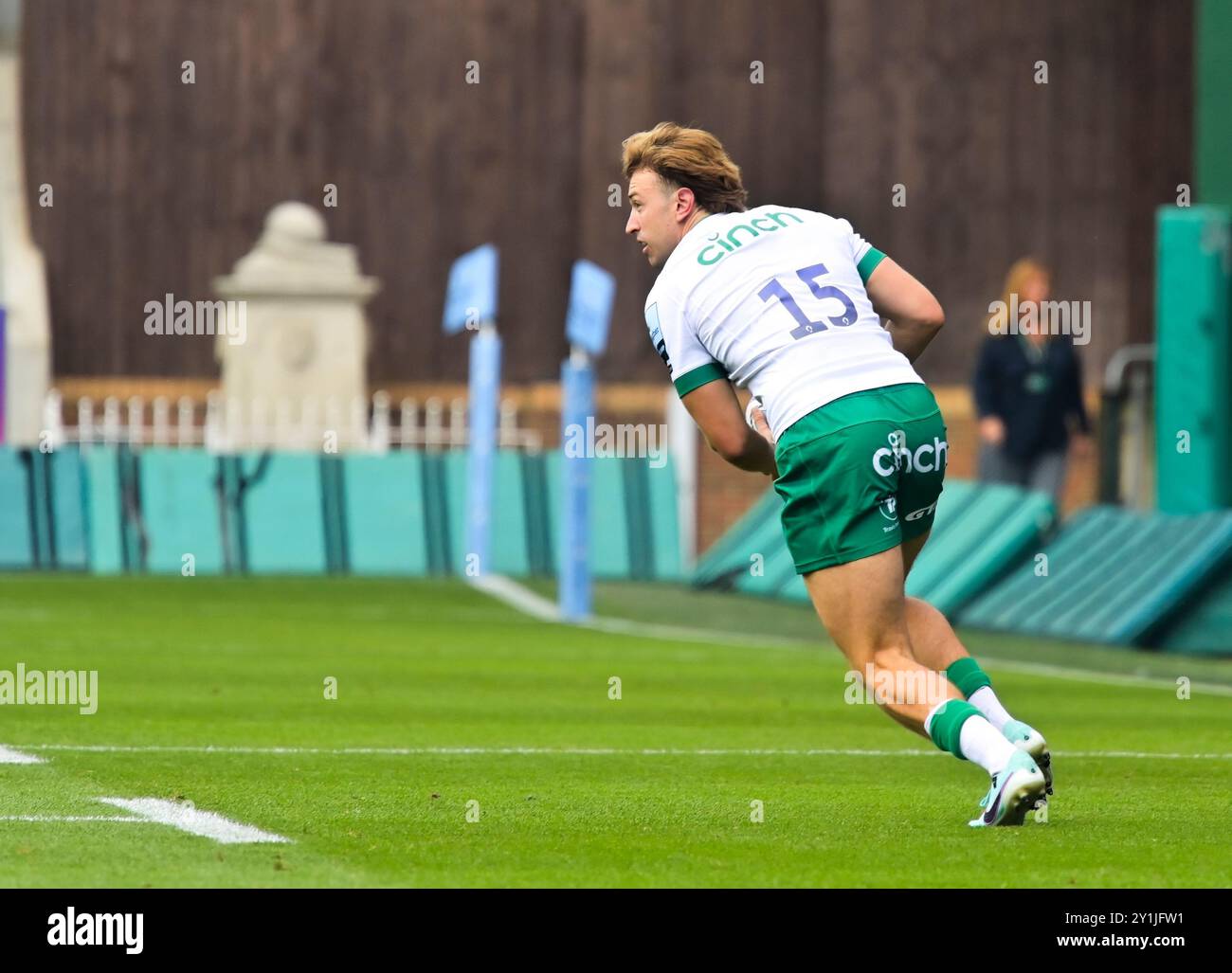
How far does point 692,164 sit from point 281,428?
1999 centimetres

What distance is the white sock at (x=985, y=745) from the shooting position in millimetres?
6805

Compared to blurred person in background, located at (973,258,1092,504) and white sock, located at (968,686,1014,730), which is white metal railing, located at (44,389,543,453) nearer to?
blurred person in background, located at (973,258,1092,504)

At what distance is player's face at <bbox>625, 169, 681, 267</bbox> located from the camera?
743cm

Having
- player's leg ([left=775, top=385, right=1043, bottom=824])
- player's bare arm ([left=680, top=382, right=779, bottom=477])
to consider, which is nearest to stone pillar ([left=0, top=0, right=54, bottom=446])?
player's bare arm ([left=680, top=382, right=779, bottom=477])

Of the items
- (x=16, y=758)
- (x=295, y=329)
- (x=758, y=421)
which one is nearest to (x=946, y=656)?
(x=758, y=421)

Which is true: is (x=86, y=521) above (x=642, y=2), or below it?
below

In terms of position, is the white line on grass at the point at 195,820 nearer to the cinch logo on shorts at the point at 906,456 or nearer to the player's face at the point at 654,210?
the cinch logo on shorts at the point at 906,456

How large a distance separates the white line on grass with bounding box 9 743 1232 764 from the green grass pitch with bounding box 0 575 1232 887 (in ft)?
0.10

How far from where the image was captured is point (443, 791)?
25.9 ft

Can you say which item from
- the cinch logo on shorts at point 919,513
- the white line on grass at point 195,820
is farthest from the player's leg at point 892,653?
the white line on grass at point 195,820

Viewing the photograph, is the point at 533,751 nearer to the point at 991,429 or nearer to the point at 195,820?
the point at 195,820

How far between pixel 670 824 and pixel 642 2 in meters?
21.9

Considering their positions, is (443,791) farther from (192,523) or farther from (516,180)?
(516,180)
